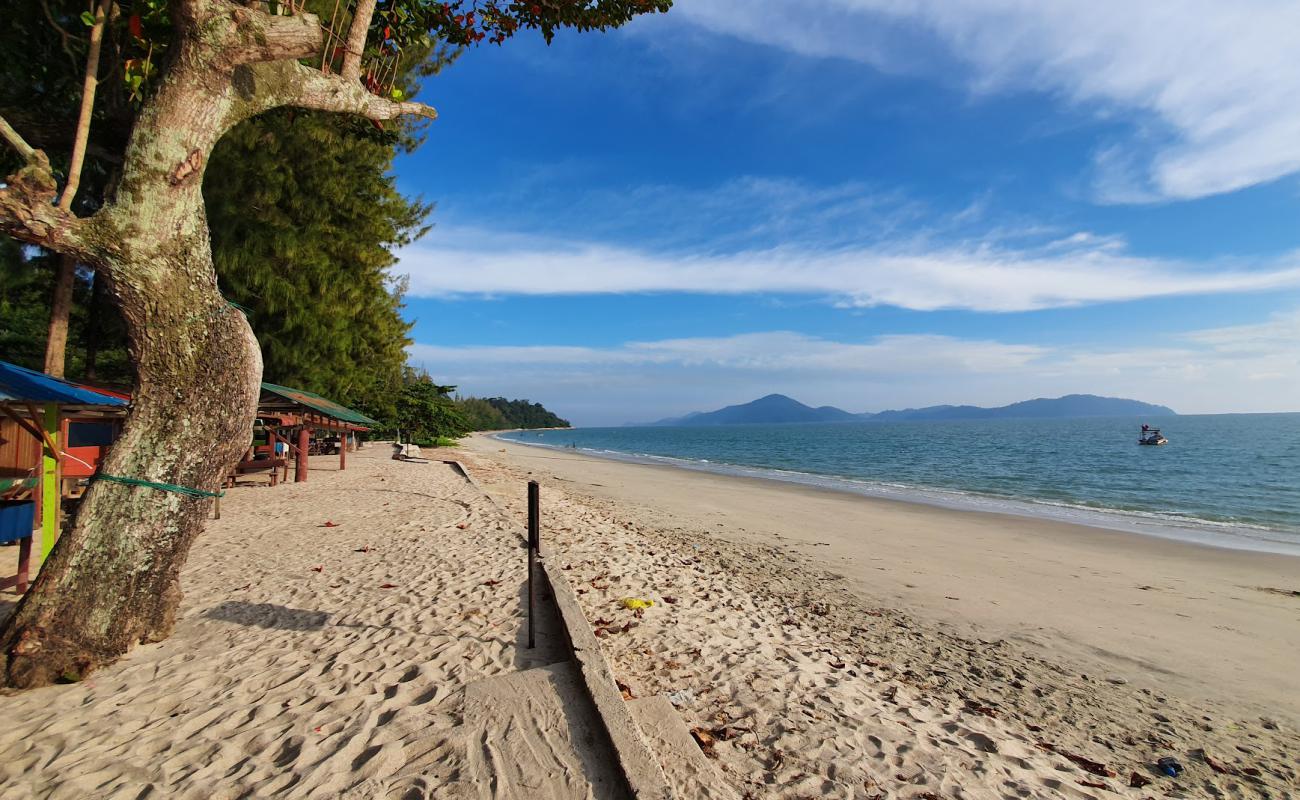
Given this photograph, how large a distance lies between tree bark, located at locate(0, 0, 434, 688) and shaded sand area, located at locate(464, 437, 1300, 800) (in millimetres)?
3325

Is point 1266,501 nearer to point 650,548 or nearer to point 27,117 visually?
point 650,548

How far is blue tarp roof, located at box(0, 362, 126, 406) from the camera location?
4.87 meters

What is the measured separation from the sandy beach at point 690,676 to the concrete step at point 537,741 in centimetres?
2

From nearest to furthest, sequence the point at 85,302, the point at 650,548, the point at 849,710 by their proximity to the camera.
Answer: the point at 849,710
the point at 650,548
the point at 85,302

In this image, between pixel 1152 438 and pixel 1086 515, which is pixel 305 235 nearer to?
pixel 1086 515

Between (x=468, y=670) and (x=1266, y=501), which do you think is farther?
(x=1266, y=501)

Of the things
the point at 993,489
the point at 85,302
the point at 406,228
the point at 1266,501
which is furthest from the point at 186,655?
the point at 1266,501

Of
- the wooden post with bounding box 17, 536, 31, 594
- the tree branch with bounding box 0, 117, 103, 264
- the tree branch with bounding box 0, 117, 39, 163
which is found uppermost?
the tree branch with bounding box 0, 117, 39, 163

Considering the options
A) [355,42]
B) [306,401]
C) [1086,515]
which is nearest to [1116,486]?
[1086,515]

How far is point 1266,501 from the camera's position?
19.2 metres

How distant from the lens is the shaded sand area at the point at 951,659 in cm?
341

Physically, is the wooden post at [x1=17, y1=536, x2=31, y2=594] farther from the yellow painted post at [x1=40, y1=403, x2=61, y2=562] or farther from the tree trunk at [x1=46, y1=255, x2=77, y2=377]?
the tree trunk at [x1=46, y1=255, x2=77, y2=377]

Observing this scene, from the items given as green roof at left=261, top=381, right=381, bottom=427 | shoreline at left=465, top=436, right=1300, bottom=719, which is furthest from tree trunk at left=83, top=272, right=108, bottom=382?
shoreline at left=465, top=436, right=1300, bottom=719

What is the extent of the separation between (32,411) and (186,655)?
121 inches
